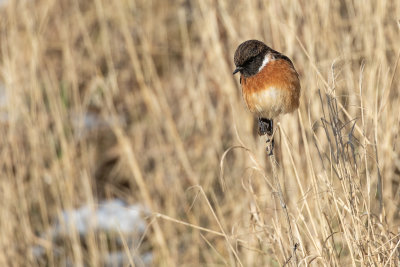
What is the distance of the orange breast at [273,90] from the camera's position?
2.13m

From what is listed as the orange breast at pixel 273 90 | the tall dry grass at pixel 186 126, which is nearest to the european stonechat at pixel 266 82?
the orange breast at pixel 273 90

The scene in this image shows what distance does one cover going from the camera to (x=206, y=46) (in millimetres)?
3994

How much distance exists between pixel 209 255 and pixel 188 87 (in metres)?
1.20

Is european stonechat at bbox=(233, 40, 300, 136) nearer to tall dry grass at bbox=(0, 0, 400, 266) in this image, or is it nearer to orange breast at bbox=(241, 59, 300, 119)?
orange breast at bbox=(241, 59, 300, 119)

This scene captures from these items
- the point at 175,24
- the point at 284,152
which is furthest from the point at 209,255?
the point at 175,24

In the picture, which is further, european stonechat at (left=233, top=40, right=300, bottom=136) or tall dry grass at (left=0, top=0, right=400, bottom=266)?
tall dry grass at (left=0, top=0, right=400, bottom=266)

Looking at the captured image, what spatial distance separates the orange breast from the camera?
2127 millimetres

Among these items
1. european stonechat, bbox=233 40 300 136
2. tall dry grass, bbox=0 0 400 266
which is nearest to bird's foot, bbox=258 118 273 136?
european stonechat, bbox=233 40 300 136

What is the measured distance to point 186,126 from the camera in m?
4.49

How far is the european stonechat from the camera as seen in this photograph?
6.95 ft

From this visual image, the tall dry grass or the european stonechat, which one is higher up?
the european stonechat

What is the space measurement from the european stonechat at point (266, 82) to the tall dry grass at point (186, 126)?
0.16m

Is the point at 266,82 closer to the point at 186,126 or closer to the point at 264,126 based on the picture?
the point at 264,126

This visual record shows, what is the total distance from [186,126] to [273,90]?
237 centimetres
